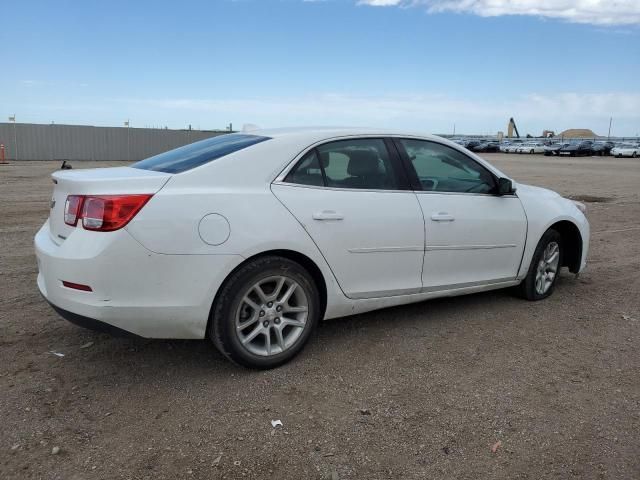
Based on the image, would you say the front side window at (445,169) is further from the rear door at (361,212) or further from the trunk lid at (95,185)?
the trunk lid at (95,185)

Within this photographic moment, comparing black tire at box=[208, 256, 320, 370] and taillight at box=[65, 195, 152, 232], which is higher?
taillight at box=[65, 195, 152, 232]

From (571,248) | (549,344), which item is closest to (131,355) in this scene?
(549,344)

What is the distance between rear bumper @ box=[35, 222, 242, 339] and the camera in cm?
307

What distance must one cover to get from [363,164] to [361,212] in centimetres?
43

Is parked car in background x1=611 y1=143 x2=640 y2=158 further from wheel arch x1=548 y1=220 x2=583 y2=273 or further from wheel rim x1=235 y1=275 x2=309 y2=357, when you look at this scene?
wheel rim x1=235 y1=275 x2=309 y2=357

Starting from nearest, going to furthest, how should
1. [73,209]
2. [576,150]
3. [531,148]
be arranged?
[73,209] → [576,150] → [531,148]

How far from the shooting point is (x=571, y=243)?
18.3 ft

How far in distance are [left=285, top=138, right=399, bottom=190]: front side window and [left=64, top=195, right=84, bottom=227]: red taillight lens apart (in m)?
1.28

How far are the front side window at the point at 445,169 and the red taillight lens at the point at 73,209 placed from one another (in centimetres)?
238

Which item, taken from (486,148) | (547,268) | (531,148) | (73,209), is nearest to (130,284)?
(73,209)

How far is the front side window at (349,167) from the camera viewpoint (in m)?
3.79

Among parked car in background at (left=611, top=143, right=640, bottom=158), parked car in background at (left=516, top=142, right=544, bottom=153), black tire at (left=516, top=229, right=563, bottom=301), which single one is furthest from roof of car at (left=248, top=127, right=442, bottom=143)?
parked car in background at (left=516, top=142, right=544, bottom=153)

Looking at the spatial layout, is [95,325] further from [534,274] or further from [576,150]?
[576,150]

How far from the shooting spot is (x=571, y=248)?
5.61 meters
